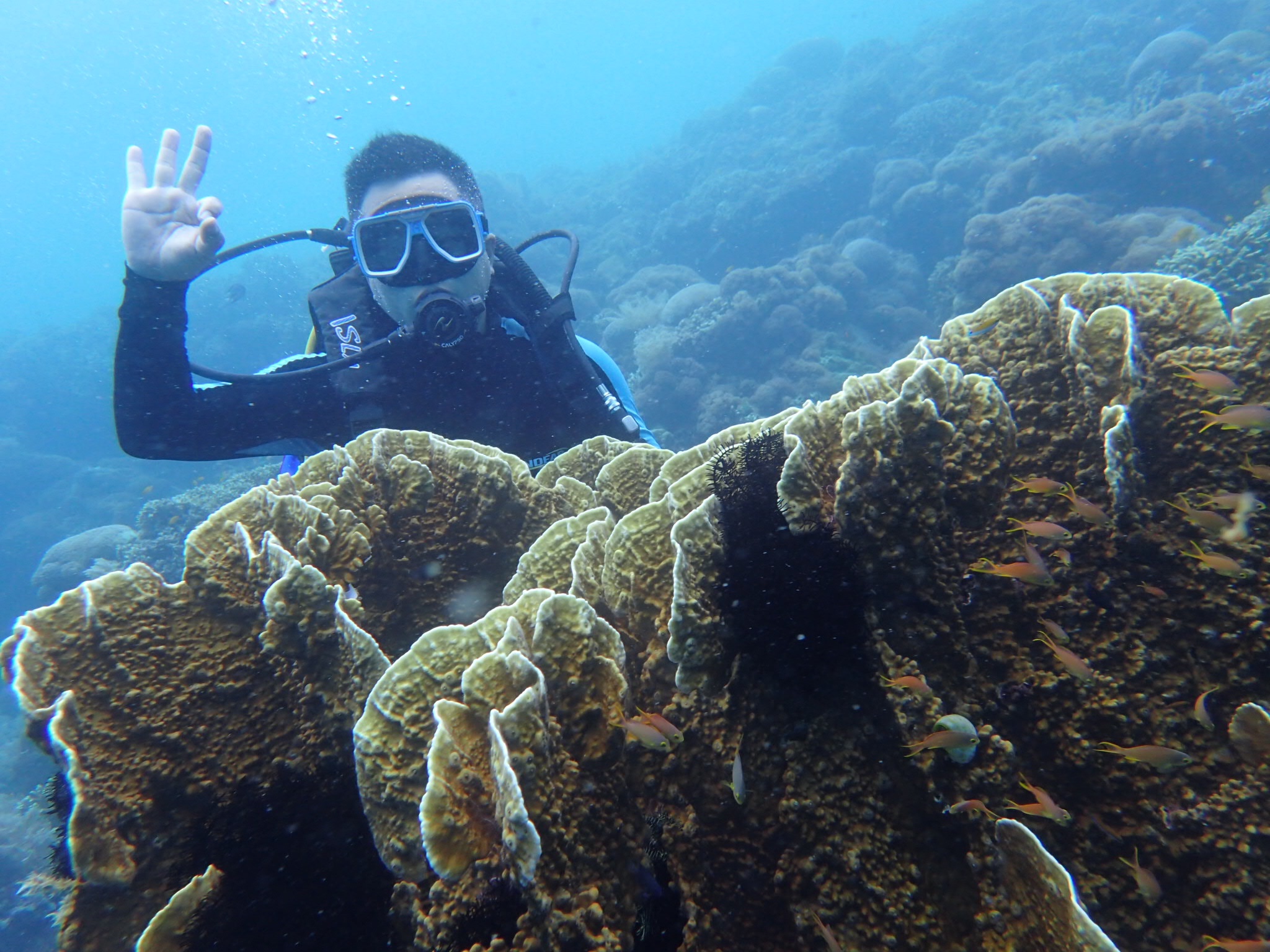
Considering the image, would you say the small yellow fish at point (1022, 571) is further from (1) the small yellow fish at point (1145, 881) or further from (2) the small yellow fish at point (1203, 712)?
(1) the small yellow fish at point (1145, 881)

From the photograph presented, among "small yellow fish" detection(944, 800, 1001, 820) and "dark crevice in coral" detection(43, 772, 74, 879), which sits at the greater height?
"dark crevice in coral" detection(43, 772, 74, 879)

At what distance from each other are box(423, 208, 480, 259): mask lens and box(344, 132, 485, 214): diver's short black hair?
0.39 meters

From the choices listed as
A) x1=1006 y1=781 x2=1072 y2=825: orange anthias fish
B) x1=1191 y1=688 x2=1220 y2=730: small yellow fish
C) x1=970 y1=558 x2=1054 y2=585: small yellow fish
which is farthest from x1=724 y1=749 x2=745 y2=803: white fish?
x1=1191 y1=688 x2=1220 y2=730: small yellow fish

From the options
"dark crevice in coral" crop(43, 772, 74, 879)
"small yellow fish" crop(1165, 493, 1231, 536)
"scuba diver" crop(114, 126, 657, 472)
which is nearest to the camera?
"small yellow fish" crop(1165, 493, 1231, 536)

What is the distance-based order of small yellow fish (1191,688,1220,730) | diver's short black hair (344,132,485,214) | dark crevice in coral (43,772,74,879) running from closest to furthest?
small yellow fish (1191,688,1220,730), dark crevice in coral (43,772,74,879), diver's short black hair (344,132,485,214)

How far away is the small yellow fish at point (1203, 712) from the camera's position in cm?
145

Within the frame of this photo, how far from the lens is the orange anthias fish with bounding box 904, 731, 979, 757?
143 centimetres

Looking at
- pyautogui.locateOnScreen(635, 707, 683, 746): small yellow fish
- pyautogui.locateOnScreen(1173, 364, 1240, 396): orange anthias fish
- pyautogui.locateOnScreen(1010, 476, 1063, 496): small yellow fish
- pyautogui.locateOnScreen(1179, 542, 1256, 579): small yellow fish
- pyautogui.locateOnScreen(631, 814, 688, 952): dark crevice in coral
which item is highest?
pyautogui.locateOnScreen(1173, 364, 1240, 396): orange anthias fish

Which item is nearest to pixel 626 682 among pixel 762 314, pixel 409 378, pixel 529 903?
pixel 529 903

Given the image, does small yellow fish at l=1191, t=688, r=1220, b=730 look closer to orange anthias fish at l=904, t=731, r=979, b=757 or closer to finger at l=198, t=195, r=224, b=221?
orange anthias fish at l=904, t=731, r=979, b=757

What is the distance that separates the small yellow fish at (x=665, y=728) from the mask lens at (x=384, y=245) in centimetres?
396

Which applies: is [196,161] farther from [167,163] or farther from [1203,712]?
[1203,712]

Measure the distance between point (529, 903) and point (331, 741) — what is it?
863mm

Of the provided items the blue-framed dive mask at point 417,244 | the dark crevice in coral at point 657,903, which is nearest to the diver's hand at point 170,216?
the blue-framed dive mask at point 417,244
